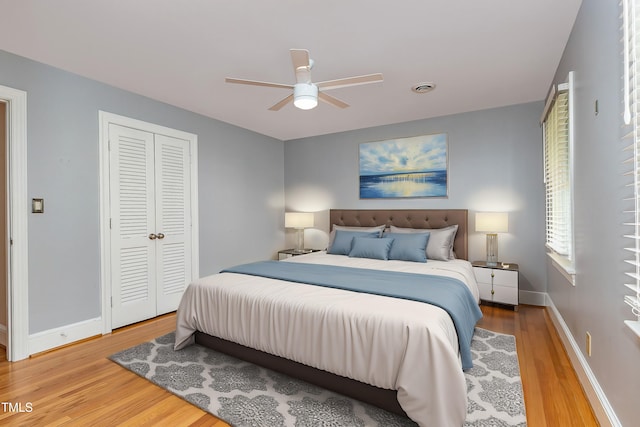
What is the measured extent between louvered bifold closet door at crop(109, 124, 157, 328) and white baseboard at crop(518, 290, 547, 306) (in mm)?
4370

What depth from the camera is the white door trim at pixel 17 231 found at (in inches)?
104

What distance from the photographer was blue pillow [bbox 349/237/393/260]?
388 cm

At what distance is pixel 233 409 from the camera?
6.42 ft

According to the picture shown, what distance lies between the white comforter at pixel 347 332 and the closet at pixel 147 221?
1068 mm

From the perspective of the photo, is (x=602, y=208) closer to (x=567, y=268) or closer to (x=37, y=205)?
(x=567, y=268)

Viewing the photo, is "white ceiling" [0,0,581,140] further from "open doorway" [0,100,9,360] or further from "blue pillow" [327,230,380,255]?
"blue pillow" [327,230,380,255]

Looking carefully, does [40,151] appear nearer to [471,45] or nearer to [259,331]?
[259,331]

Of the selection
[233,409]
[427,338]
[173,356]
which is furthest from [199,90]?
[427,338]

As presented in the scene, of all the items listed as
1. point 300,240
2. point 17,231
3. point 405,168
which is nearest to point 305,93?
point 17,231

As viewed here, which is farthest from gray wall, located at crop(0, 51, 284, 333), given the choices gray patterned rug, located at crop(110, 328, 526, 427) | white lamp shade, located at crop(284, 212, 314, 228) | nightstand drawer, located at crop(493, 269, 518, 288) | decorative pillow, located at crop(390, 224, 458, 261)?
nightstand drawer, located at crop(493, 269, 518, 288)

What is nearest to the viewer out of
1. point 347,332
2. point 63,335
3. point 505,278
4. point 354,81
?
point 347,332

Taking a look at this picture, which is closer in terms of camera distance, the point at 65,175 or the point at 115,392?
the point at 115,392

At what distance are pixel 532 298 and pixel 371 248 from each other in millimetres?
2038

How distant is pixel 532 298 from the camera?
12.9 feet
